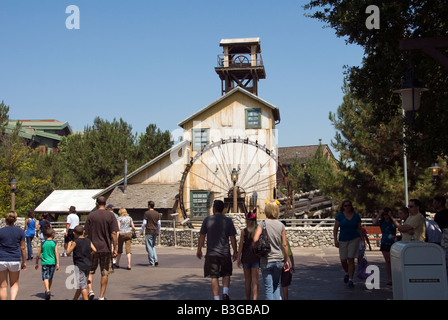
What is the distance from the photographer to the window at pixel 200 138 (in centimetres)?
3328

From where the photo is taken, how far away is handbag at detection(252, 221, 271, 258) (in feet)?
27.3

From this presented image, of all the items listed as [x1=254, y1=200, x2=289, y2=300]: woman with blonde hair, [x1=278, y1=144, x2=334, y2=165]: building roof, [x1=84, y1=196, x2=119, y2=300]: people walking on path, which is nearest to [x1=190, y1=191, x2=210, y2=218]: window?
[x1=84, y1=196, x2=119, y2=300]: people walking on path

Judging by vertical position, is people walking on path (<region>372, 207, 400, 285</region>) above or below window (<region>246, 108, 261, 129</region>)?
below

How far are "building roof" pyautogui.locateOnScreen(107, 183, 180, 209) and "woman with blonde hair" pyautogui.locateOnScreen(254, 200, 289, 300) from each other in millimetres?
22476

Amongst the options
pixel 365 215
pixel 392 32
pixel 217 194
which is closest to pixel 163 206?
pixel 217 194

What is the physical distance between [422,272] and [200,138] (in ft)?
86.7

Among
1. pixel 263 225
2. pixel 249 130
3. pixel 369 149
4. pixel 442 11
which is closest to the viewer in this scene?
pixel 263 225

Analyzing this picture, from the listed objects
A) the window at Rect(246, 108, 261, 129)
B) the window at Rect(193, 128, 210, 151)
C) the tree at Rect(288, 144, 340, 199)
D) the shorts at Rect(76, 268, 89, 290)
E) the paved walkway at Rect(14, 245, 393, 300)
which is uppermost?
the window at Rect(246, 108, 261, 129)

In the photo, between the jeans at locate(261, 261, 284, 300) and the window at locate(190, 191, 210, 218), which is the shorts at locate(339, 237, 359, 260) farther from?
the window at locate(190, 191, 210, 218)

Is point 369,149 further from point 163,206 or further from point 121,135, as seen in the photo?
point 121,135

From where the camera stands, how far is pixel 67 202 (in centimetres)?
3538

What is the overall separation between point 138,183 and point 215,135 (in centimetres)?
571

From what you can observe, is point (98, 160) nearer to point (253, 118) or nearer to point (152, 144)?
point (152, 144)

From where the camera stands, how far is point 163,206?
101 ft
